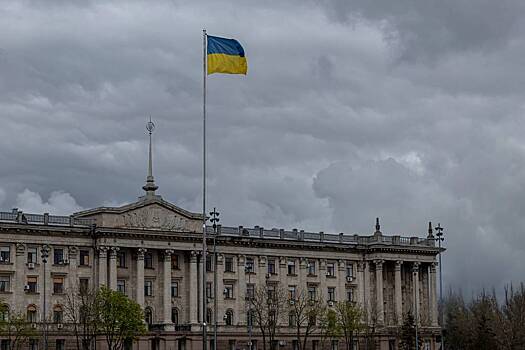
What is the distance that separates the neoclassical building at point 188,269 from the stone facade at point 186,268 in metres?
0.13

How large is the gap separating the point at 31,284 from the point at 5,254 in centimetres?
465

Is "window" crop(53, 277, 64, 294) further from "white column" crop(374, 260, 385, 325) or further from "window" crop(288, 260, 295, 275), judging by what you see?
"white column" crop(374, 260, 385, 325)

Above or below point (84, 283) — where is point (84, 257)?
above

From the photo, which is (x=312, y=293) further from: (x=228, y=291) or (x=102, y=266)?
(x=102, y=266)

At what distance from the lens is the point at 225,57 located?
8238 centimetres

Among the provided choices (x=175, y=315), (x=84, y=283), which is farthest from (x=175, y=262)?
(x=84, y=283)

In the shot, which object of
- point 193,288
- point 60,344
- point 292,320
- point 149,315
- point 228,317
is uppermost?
point 193,288

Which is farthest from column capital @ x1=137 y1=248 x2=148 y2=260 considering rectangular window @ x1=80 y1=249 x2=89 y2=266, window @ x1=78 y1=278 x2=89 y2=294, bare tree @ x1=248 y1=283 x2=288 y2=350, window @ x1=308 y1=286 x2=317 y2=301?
window @ x1=308 y1=286 x2=317 y2=301

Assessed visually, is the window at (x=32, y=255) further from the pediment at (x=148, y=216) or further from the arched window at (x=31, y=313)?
the pediment at (x=148, y=216)

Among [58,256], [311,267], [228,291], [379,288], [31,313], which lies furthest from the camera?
[379,288]

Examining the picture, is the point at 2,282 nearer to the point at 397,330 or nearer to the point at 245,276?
the point at 245,276

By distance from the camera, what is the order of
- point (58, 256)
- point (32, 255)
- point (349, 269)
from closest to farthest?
point (32, 255) → point (58, 256) → point (349, 269)

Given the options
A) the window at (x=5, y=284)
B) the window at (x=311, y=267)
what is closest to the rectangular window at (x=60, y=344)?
the window at (x=5, y=284)

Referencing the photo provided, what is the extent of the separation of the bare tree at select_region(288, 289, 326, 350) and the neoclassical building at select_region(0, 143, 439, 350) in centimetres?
140
